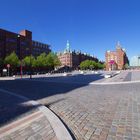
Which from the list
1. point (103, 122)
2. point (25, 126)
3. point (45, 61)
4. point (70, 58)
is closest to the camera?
point (25, 126)

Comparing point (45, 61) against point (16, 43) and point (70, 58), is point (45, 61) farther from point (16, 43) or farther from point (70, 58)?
point (70, 58)

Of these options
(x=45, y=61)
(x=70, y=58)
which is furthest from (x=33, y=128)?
(x=70, y=58)

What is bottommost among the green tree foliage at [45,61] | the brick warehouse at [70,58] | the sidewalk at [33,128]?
the sidewalk at [33,128]

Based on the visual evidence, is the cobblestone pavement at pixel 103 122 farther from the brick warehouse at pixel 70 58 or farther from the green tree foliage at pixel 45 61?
the brick warehouse at pixel 70 58

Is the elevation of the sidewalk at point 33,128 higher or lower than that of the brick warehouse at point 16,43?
lower

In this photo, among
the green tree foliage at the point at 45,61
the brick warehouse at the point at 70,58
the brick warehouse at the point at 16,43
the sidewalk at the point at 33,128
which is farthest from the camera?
the brick warehouse at the point at 70,58

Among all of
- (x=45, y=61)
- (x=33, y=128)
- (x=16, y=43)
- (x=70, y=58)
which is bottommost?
(x=33, y=128)

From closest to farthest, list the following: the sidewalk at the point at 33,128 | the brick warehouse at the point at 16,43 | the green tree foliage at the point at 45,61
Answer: the sidewalk at the point at 33,128
the green tree foliage at the point at 45,61
the brick warehouse at the point at 16,43

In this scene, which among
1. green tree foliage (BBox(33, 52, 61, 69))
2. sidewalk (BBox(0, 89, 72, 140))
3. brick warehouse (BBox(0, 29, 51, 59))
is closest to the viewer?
sidewalk (BBox(0, 89, 72, 140))

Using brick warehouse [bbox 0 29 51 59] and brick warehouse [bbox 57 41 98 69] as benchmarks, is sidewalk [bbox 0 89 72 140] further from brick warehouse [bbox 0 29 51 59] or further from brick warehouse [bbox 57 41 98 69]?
brick warehouse [bbox 57 41 98 69]

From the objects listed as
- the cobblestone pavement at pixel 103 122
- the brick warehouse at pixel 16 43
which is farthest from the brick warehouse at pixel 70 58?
the cobblestone pavement at pixel 103 122

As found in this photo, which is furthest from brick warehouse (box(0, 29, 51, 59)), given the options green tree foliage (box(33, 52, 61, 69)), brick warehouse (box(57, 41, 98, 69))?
brick warehouse (box(57, 41, 98, 69))

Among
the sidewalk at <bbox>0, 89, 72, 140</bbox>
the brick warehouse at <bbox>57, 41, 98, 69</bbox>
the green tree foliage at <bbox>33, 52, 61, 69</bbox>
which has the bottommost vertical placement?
the sidewalk at <bbox>0, 89, 72, 140</bbox>

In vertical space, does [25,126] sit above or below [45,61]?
below
